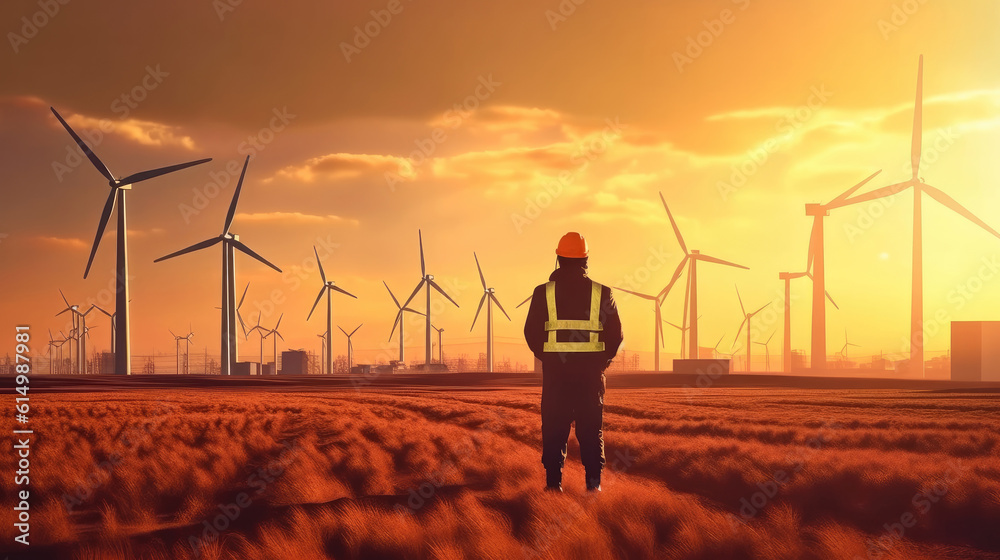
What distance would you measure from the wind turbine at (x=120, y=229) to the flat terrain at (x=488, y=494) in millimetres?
45224

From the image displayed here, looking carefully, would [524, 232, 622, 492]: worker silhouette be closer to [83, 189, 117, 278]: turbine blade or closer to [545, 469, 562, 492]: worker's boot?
[545, 469, 562, 492]: worker's boot

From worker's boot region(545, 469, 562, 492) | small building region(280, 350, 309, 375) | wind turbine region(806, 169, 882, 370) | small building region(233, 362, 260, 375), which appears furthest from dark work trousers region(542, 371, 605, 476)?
small building region(280, 350, 309, 375)

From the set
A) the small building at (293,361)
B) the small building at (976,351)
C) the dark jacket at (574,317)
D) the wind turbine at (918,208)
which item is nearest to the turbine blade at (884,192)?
the wind turbine at (918,208)

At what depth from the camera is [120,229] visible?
69125 mm

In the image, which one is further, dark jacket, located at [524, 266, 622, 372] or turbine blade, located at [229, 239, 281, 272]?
turbine blade, located at [229, 239, 281, 272]

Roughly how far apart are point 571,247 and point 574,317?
87 cm

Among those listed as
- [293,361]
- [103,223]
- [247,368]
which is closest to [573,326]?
[103,223]

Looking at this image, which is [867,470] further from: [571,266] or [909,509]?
[571,266]

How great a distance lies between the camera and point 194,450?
1741 cm

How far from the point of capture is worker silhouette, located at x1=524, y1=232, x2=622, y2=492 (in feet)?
33.6

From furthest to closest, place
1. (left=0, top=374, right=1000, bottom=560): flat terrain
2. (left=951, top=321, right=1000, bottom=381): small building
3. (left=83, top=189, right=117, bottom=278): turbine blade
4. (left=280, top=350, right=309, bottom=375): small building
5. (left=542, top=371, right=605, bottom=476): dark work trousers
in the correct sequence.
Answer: (left=280, top=350, right=309, bottom=375): small building < (left=951, top=321, right=1000, bottom=381): small building < (left=83, top=189, right=117, bottom=278): turbine blade < (left=542, top=371, right=605, bottom=476): dark work trousers < (left=0, top=374, right=1000, bottom=560): flat terrain

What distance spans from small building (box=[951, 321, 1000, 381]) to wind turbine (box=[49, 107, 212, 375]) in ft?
284

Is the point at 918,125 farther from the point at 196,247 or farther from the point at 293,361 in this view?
the point at 293,361

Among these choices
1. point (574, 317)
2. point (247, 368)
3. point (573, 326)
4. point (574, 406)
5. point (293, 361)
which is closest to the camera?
point (573, 326)
